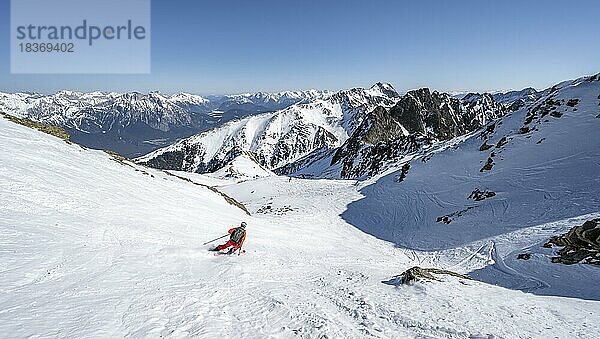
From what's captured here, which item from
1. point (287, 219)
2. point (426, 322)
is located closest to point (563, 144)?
point (287, 219)

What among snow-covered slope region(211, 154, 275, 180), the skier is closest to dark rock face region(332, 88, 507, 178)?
snow-covered slope region(211, 154, 275, 180)

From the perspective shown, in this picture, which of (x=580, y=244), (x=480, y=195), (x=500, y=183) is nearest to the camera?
(x=580, y=244)

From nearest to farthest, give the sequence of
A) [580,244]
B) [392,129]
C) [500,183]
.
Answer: [580,244] < [500,183] < [392,129]

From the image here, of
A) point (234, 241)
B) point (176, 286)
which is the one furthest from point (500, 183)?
point (176, 286)

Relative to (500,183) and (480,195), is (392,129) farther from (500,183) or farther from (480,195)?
(480,195)

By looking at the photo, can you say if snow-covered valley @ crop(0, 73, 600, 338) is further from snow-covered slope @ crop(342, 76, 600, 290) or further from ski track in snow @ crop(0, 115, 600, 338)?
snow-covered slope @ crop(342, 76, 600, 290)

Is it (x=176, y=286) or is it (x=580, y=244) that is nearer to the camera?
(x=176, y=286)

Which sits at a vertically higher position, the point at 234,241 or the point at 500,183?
the point at 500,183
